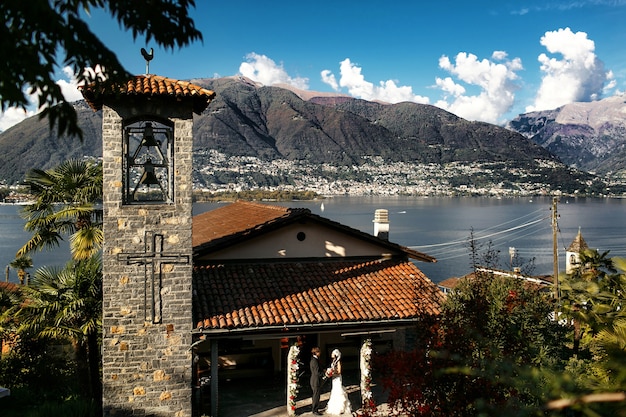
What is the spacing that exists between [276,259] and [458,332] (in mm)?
7390

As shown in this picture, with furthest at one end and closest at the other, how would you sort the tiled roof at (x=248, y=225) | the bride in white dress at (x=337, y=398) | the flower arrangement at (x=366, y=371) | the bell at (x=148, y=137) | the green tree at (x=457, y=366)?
the tiled roof at (x=248, y=225) < the flower arrangement at (x=366, y=371) < the bride in white dress at (x=337, y=398) < the bell at (x=148, y=137) < the green tree at (x=457, y=366)

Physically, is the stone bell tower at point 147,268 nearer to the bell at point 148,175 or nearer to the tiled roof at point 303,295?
the bell at point 148,175

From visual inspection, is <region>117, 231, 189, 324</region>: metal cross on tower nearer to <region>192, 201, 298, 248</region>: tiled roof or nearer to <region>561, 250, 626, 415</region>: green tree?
<region>192, 201, 298, 248</region>: tiled roof

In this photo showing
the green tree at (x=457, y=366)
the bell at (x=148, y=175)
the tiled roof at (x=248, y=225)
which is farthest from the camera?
the tiled roof at (x=248, y=225)

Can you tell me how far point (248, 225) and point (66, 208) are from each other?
202 inches

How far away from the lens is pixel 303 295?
1291 centimetres

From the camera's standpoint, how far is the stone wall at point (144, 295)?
10750 mm

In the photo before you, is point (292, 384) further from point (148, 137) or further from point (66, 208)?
point (66, 208)

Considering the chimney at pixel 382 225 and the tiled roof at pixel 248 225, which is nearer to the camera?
the tiled roof at pixel 248 225

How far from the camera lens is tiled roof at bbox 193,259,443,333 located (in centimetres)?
1174

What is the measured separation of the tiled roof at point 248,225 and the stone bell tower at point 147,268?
2.40m

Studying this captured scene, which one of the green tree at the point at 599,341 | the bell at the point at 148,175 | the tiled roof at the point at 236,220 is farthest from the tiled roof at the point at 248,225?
the green tree at the point at 599,341

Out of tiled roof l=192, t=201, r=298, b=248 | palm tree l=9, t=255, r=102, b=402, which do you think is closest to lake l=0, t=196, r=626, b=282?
tiled roof l=192, t=201, r=298, b=248

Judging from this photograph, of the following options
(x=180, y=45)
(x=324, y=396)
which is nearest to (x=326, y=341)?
(x=324, y=396)
